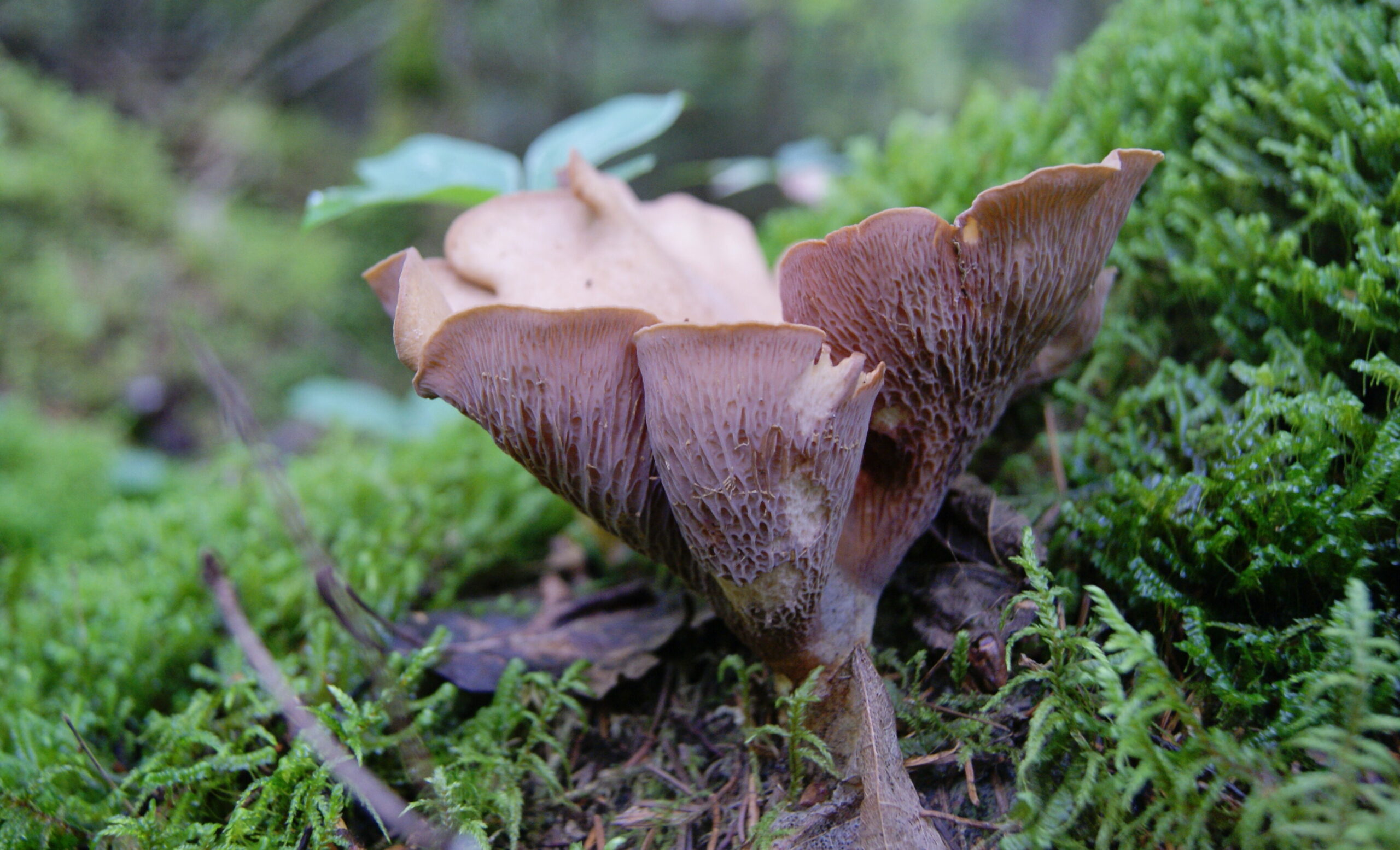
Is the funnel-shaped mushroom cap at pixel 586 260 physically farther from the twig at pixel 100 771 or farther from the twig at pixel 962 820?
the twig at pixel 100 771

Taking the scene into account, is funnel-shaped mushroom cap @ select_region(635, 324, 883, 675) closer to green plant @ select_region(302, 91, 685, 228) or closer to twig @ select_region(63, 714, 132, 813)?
green plant @ select_region(302, 91, 685, 228)

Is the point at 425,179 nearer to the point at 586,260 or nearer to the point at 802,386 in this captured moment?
the point at 586,260

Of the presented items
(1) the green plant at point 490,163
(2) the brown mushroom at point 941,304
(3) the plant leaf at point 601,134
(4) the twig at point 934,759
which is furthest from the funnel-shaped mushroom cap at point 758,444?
(3) the plant leaf at point 601,134

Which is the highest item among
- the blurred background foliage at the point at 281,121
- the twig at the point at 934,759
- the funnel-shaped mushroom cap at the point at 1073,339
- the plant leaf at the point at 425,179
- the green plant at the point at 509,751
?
the blurred background foliage at the point at 281,121

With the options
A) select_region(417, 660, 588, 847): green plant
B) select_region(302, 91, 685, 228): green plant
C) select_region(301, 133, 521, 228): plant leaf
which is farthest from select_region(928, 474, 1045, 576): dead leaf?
select_region(301, 133, 521, 228): plant leaf

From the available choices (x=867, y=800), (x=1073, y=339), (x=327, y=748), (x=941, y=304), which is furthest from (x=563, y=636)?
(x=1073, y=339)
